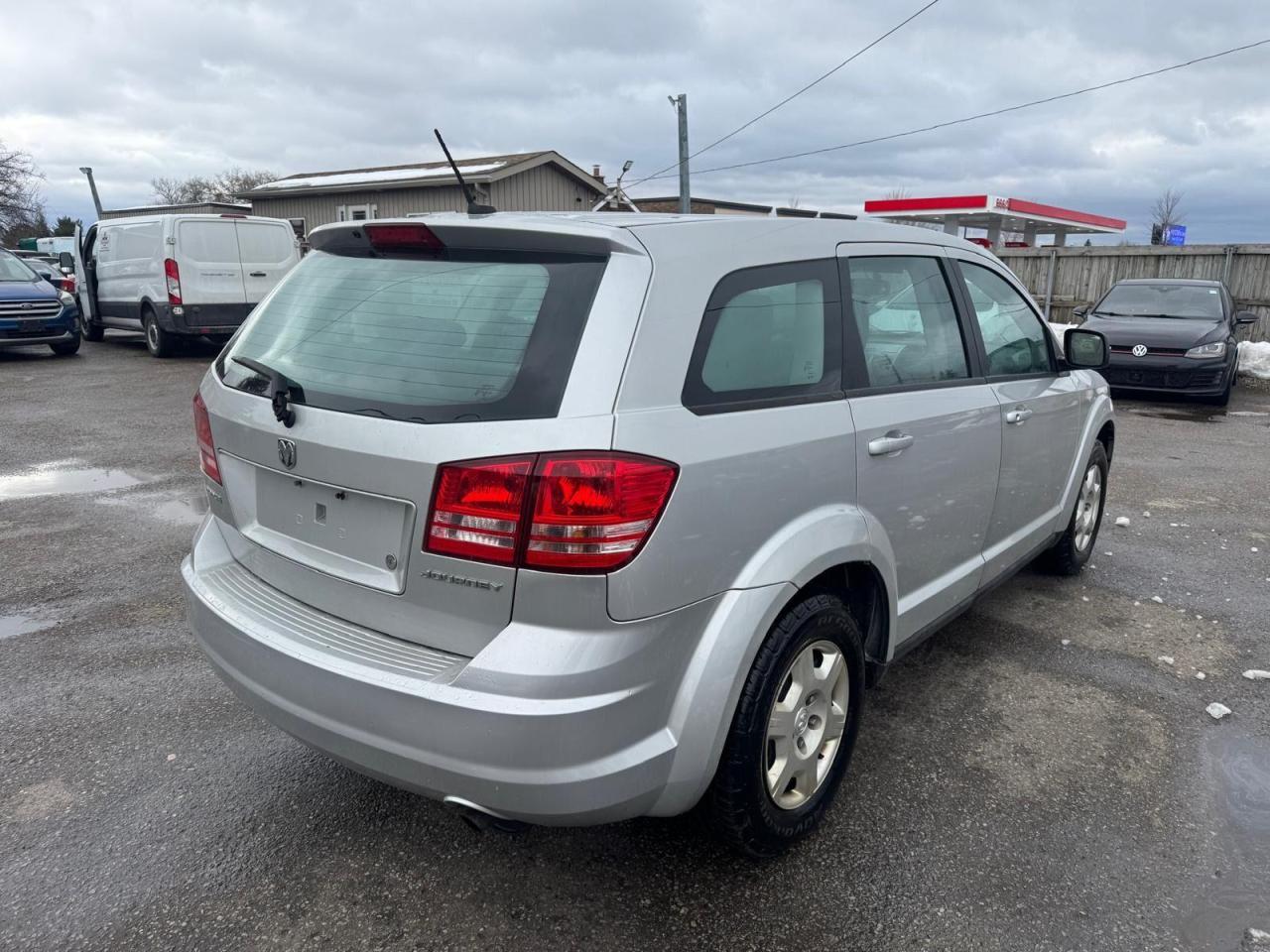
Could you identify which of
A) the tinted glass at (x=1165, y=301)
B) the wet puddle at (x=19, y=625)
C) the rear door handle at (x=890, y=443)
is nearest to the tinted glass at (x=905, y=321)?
the rear door handle at (x=890, y=443)

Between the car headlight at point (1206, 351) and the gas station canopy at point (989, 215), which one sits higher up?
the gas station canopy at point (989, 215)

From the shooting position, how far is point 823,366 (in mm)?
2662

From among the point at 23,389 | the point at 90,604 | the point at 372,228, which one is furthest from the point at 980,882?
the point at 23,389

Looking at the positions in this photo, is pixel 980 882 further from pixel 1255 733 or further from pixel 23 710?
pixel 23 710

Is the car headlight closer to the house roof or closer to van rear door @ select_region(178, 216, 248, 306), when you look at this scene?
van rear door @ select_region(178, 216, 248, 306)

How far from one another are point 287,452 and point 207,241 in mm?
12399

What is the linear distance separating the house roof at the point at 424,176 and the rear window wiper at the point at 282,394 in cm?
2194

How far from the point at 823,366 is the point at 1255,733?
2263mm

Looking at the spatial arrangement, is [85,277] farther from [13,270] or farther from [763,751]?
[763,751]

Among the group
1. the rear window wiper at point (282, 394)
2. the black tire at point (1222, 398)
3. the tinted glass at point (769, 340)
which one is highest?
the tinted glass at point (769, 340)

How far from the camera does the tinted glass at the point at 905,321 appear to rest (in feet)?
9.50

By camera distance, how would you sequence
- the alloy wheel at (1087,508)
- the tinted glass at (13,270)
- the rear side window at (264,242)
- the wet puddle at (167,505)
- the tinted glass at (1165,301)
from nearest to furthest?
the alloy wheel at (1087,508) → the wet puddle at (167,505) → the tinted glass at (1165,301) → the rear side window at (264,242) → the tinted glass at (13,270)

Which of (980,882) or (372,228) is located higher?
(372,228)

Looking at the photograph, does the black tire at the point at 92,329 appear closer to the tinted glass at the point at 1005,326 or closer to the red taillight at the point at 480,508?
the tinted glass at the point at 1005,326
